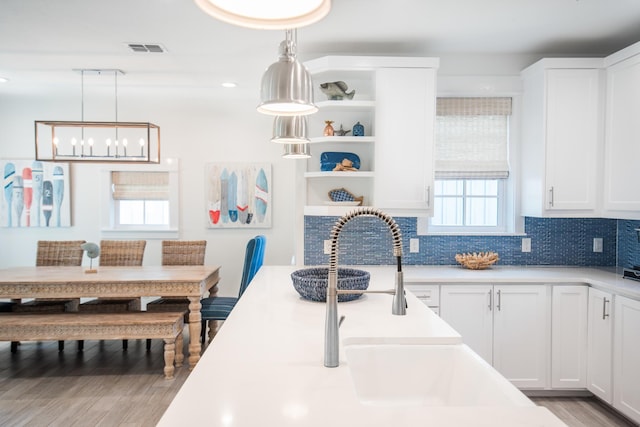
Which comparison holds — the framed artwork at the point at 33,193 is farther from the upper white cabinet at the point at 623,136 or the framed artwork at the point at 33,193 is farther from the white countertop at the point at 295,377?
the upper white cabinet at the point at 623,136

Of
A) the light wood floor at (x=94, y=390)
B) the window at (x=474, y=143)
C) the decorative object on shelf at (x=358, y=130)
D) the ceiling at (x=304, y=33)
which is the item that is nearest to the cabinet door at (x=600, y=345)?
the light wood floor at (x=94, y=390)

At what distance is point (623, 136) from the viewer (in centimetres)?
309

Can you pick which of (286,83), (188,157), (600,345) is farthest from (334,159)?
(188,157)

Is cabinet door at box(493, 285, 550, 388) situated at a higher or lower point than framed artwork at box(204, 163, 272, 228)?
lower

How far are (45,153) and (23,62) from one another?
6.13 feet

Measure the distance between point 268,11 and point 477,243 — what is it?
10.5 feet

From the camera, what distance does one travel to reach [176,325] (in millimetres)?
3693

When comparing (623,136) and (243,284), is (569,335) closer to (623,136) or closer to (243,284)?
(623,136)

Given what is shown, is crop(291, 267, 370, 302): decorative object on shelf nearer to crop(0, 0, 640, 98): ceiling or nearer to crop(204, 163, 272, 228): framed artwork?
crop(0, 0, 640, 98): ceiling

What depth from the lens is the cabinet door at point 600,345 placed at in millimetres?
2908

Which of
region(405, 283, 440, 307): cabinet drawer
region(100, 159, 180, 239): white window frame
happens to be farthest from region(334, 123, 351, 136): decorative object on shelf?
region(100, 159, 180, 239): white window frame

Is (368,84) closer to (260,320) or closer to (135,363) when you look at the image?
(260,320)

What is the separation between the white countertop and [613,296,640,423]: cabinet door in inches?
60.4

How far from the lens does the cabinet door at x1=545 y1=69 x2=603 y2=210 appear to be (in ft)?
10.7
